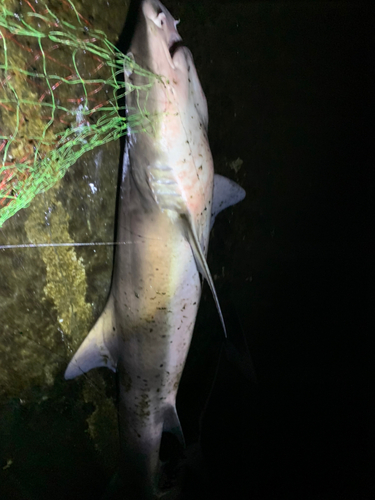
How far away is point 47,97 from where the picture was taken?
2.70ft

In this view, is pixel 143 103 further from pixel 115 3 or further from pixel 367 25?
pixel 367 25

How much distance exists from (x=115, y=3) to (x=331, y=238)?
5.81 ft

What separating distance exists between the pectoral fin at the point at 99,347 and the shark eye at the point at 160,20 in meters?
0.92

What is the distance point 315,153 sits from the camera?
1595 millimetres

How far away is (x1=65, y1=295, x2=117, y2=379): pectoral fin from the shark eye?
92cm

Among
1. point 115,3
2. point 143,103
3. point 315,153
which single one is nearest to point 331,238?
point 315,153

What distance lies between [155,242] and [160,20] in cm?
64

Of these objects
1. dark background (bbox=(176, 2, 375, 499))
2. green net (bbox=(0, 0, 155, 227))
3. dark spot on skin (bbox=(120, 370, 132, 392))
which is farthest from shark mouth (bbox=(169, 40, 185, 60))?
dark spot on skin (bbox=(120, 370, 132, 392))

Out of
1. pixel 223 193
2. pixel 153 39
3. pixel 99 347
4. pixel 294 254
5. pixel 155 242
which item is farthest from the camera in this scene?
pixel 294 254

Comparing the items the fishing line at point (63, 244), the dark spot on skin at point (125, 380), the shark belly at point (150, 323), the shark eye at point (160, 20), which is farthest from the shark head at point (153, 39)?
the dark spot on skin at point (125, 380)

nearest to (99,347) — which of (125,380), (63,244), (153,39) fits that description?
(125,380)

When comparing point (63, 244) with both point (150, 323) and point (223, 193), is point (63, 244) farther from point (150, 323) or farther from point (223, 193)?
point (223, 193)

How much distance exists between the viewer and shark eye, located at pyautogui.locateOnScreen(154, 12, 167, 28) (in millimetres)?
688

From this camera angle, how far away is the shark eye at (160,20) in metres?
0.69
